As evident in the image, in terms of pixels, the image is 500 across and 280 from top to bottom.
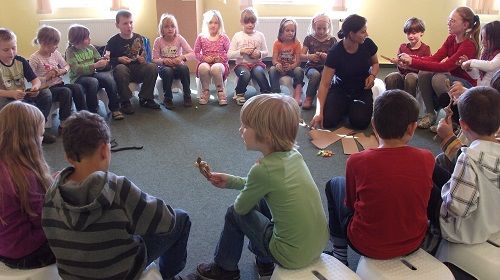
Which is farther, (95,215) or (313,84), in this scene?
(313,84)

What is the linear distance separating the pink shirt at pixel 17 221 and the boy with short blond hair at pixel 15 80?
6.36 ft

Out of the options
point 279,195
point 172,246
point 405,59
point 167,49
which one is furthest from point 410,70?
point 172,246

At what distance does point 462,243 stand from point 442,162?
0.39 meters

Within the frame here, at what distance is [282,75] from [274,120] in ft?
9.16

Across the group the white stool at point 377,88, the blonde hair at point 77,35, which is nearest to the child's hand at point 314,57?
the white stool at point 377,88

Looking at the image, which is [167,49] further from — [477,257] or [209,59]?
[477,257]

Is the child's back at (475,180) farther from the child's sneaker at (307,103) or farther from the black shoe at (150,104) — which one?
the black shoe at (150,104)

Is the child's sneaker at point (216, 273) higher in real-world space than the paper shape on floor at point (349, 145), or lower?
lower

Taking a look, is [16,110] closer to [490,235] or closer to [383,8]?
[490,235]

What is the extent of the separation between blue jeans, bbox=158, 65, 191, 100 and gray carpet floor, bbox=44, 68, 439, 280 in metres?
0.15

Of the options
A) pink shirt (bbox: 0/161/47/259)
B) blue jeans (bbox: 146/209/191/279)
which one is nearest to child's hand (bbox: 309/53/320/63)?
blue jeans (bbox: 146/209/191/279)

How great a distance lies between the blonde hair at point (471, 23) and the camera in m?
3.43

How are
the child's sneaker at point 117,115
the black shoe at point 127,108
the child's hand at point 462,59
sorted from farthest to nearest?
Answer: the black shoe at point 127,108, the child's sneaker at point 117,115, the child's hand at point 462,59

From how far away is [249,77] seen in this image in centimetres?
424
